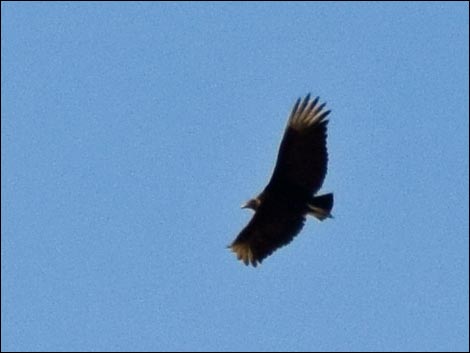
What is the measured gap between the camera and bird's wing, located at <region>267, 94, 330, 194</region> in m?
30.4

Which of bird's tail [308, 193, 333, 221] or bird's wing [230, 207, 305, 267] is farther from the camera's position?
bird's wing [230, 207, 305, 267]

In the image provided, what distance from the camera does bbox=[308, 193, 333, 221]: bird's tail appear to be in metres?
30.4

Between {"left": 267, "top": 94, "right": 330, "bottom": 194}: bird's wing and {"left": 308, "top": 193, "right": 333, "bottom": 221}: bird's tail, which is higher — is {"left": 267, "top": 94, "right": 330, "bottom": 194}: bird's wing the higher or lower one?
the higher one

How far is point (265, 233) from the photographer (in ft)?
102

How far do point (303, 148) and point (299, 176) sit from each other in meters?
0.38

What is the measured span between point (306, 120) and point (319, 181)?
2.70 feet

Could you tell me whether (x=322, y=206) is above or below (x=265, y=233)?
below

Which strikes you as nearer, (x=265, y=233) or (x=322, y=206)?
(x=322, y=206)

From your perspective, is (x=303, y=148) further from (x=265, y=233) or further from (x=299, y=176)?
(x=265, y=233)

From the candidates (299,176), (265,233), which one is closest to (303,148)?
(299,176)

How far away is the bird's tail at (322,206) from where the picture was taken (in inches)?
1196

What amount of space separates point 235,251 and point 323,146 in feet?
6.89

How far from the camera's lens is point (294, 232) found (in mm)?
31047

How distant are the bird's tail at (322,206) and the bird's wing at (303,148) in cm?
22
